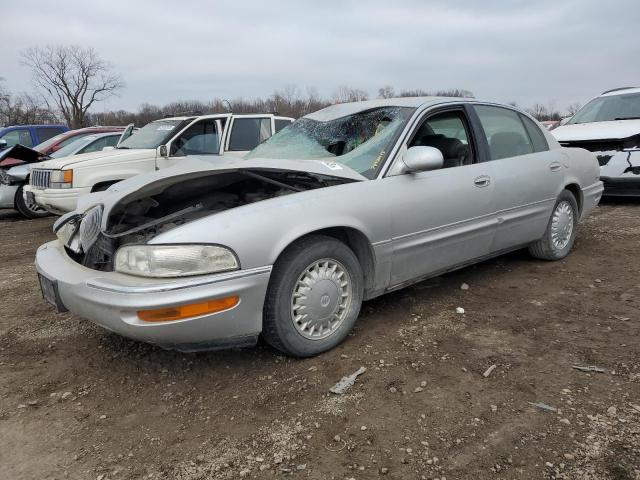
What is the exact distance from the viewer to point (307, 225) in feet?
9.12

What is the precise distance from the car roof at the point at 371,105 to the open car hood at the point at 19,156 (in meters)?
6.58

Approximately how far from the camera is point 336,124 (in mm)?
3869

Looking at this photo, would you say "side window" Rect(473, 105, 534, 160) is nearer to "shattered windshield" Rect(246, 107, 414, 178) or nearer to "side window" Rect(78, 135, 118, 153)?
"shattered windshield" Rect(246, 107, 414, 178)

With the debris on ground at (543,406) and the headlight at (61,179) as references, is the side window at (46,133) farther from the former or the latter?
the debris on ground at (543,406)

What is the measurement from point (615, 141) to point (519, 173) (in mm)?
4225

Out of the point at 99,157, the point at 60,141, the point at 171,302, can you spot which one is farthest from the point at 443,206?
the point at 60,141

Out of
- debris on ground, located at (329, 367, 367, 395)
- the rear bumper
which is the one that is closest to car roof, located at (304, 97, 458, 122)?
debris on ground, located at (329, 367, 367, 395)

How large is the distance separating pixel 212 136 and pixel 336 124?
4.25 meters

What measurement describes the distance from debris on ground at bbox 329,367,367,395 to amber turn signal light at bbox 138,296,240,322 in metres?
0.73

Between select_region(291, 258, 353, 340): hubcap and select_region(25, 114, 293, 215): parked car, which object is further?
select_region(25, 114, 293, 215): parked car

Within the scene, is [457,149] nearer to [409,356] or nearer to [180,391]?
[409,356]

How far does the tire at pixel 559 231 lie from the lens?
459 centimetres

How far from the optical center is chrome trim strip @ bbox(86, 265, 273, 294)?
2.39 m

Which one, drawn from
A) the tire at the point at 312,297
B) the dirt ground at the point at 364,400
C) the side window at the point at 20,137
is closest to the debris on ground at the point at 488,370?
the dirt ground at the point at 364,400
